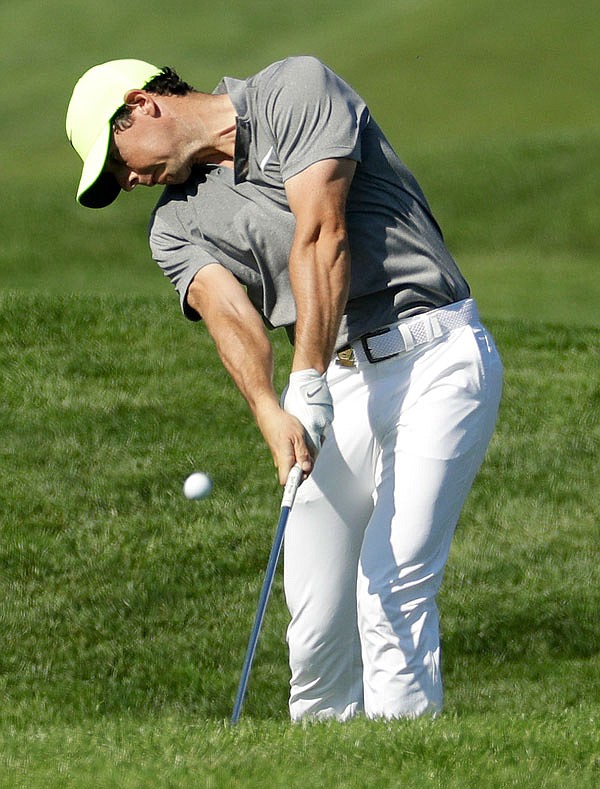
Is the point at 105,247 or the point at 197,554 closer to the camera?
the point at 197,554

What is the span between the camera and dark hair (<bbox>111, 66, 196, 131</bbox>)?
13.6ft

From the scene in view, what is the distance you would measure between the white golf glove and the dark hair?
87 cm

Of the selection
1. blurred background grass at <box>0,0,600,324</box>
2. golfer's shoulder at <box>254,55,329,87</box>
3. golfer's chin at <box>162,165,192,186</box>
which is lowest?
blurred background grass at <box>0,0,600,324</box>

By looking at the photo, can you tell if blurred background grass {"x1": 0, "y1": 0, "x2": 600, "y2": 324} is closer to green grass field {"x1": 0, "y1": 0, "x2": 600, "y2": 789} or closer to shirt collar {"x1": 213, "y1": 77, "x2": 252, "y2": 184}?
green grass field {"x1": 0, "y1": 0, "x2": 600, "y2": 789}

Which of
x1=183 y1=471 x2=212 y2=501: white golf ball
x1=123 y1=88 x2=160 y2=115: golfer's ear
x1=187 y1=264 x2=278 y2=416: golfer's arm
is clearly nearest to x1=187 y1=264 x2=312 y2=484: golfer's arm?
x1=187 y1=264 x2=278 y2=416: golfer's arm

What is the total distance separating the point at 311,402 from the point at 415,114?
14.9 m

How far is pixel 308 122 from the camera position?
12.9 ft

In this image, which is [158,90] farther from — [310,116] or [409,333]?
[409,333]

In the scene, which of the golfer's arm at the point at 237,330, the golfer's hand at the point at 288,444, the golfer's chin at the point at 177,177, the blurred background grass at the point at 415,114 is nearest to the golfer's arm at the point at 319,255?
the golfer's hand at the point at 288,444

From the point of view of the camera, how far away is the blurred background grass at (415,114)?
14.1 metres

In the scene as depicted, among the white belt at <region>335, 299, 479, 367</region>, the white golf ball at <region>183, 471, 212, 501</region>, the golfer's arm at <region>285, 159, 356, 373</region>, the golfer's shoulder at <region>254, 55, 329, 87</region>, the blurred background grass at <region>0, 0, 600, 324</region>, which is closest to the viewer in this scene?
the golfer's arm at <region>285, 159, 356, 373</region>

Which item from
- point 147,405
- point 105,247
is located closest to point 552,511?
point 147,405

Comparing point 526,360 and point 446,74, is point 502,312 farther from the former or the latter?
point 446,74

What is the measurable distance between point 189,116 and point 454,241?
442 inches
